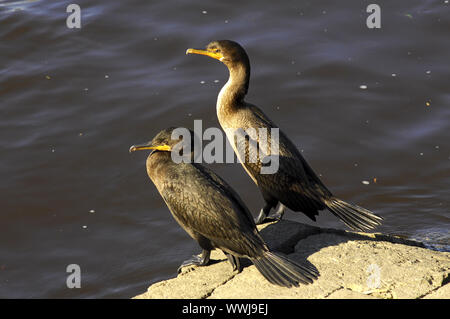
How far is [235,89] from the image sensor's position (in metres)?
6.59

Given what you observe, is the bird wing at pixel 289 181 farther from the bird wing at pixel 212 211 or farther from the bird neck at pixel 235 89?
the bird wing at pixel 212 211

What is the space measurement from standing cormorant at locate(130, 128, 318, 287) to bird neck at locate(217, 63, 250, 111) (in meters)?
1.15

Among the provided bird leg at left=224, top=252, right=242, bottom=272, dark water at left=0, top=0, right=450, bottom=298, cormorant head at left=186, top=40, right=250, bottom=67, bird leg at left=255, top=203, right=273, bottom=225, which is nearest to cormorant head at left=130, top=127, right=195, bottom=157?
bird leg at left=224, top=252, right=242, bottom=272

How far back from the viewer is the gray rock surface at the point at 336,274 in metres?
4.96

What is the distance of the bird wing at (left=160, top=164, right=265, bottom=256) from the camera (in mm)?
5230

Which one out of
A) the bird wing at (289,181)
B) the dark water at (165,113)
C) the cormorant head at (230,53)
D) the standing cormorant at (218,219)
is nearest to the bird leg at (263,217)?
the bird wing at (289,181)

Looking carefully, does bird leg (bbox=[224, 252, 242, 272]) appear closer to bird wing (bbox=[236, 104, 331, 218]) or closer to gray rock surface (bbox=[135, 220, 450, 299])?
gray rock surface (bbox=[135, 220, 450, 299])

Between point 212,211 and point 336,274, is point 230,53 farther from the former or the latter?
point 336,274

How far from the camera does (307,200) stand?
6.20 meters

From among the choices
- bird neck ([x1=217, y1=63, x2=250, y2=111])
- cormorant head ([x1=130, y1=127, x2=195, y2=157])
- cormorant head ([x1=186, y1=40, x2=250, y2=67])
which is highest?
cormorant head ([x1=186, y1=40, x2=250, y2=67])

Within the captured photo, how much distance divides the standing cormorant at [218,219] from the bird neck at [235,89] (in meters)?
1.15

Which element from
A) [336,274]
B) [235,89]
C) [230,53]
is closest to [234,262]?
[336,274]

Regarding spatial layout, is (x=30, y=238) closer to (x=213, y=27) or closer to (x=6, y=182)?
(x=6, y=182)
